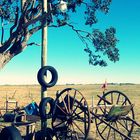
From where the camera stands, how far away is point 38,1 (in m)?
21.4

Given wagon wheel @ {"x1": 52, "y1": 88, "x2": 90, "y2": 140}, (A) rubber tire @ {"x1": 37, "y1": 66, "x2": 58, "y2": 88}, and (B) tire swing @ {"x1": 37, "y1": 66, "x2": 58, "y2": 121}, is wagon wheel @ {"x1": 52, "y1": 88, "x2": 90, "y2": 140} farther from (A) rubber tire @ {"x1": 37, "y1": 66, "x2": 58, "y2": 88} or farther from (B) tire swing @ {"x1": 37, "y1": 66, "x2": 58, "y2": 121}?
(A) rubber tire @ {"x1": 37, "y1": 66, "x2": 58, "y2": 88}

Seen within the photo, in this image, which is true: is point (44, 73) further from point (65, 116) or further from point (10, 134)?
point (10, 134)

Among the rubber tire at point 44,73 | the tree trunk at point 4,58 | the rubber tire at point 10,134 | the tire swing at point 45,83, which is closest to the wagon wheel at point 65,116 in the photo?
the tire swing at point 45,83

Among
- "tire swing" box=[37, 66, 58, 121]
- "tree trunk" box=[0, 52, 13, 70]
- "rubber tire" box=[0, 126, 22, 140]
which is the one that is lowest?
"rubber tire" box=[0, 126, 22, 140]

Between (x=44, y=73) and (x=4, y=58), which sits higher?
(x=4, y=58)

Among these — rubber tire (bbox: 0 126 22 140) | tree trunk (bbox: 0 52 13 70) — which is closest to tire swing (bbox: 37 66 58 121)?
rubber tire (bbox: 0 126 22 140)

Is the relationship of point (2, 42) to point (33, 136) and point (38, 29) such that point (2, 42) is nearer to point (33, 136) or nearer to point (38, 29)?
point (38, 29)

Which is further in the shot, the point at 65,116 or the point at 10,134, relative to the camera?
the point at 65,116

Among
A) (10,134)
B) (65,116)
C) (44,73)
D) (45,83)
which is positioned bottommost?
(10,134)

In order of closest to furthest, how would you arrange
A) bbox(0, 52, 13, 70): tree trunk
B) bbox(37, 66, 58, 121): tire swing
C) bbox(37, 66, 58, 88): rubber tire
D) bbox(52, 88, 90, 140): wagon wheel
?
1. bbox(52, 88, 90, 140): wagon wheel
2. bbox(37, 66, 58, 121): tire swing
3. bbox(37, 66, 58, 88): rubber tire
4. bbox(0, 52, 13, 70): tree trunk

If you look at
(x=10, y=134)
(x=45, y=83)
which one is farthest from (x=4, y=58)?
(x=10, y=134)

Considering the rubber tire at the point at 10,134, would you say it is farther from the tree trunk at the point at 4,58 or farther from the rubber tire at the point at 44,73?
the tree trunk at the point at 4,58

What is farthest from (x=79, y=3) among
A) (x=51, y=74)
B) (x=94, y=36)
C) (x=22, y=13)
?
(x=51, y=74)

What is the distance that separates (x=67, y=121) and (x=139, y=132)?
6.11 m
